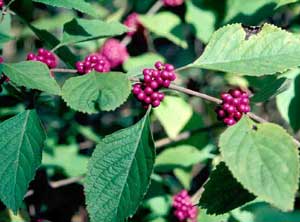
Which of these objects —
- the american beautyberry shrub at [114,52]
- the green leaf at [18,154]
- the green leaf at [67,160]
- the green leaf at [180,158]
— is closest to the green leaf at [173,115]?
the green leaf at [180,158]

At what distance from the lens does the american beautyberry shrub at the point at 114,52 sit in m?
2.41

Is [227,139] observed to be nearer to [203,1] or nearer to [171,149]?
[171,149]

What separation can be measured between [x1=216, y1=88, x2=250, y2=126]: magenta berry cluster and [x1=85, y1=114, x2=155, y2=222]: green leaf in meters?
0.22

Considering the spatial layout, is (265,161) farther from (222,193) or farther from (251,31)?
Result: (251,31)

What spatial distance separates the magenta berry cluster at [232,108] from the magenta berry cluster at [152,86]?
173 mm

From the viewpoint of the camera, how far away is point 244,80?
233cm

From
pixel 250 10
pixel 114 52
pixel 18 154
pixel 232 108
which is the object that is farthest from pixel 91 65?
pixel 114 52

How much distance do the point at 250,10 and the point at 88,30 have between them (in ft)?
2.43

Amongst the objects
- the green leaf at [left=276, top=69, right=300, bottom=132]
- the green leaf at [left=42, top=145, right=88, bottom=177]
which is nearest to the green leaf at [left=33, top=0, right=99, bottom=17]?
the green leaf at [left=276, top=69, right=300, bottom=132]

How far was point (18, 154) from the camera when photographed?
1366 millimetres

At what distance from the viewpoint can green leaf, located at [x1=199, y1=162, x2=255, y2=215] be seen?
1.33m

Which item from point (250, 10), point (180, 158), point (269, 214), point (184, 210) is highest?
point (250, 10)

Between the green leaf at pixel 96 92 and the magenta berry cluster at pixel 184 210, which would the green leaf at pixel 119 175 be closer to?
the green leaf at pixel 96 92

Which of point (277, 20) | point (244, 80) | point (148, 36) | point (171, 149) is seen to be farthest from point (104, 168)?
point (277, 20)
